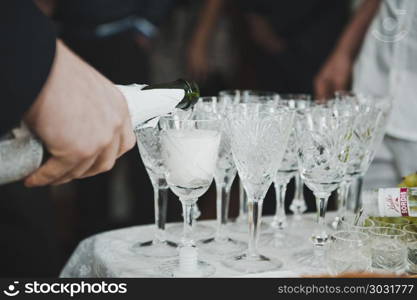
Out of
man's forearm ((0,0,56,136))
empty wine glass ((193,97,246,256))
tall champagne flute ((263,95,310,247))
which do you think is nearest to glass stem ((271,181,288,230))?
tall champagne flute ((263,95,310,247))

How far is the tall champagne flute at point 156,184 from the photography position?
3.88 ft

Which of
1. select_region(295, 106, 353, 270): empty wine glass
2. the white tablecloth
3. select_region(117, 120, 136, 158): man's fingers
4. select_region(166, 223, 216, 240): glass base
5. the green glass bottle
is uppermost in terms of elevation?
the green glass bottle

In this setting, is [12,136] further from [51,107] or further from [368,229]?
[368,229]

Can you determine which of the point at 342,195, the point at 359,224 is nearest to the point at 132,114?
the point at 359,224

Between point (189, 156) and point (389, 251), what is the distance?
0.36 m

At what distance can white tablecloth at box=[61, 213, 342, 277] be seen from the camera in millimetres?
1156

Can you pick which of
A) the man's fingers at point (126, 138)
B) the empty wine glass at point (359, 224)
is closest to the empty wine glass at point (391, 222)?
the empty wine glass at point (359, 224)

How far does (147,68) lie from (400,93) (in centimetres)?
142

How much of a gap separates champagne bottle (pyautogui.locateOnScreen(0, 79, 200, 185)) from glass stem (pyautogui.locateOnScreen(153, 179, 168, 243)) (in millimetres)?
165

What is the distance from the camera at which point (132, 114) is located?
3.46 ft

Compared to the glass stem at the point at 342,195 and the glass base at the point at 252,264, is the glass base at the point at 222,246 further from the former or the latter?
the glass stem at the point at 342,195

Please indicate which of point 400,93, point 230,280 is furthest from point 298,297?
point 400,93

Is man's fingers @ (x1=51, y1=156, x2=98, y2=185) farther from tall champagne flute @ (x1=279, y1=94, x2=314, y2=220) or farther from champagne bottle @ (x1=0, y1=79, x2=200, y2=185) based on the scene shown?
tall champagne flute @ (x1=279, y1=94, x2=314, y2=220)

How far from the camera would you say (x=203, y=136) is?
3.57 ft
